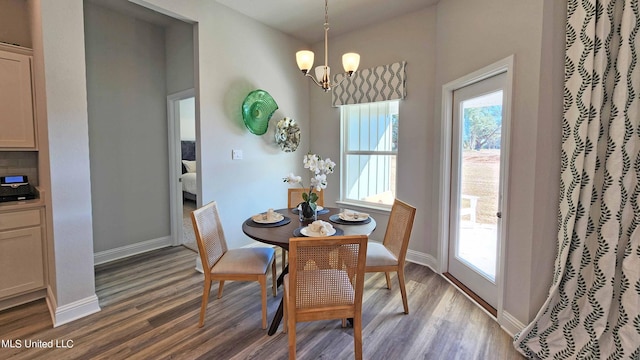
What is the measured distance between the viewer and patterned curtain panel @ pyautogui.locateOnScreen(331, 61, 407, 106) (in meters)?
3.35

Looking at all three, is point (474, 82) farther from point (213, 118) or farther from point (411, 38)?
point (213, 118)

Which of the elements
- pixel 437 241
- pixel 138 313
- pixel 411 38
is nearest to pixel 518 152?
pixel 437 241

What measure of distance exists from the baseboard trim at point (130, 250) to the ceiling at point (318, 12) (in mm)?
3011

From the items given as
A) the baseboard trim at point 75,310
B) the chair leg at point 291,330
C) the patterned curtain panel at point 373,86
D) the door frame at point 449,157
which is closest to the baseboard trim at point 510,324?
the door frame at point 449,157

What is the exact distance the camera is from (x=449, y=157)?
2996 mm

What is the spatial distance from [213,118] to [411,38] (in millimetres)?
2349

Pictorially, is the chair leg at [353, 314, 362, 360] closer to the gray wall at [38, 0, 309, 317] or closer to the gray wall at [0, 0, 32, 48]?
the gray wall at [38, 0, 309, 317]

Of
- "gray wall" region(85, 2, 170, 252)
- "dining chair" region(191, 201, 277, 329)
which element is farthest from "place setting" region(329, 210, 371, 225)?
"gray wall" region(85, 2, 170, 252)

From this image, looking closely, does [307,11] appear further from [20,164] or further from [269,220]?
[20,164]

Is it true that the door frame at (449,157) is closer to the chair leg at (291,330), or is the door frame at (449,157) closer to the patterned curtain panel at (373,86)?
the patterned curtain panel at (373,86)

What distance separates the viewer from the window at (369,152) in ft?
11.9

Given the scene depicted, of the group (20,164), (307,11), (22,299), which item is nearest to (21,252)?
(22,299)

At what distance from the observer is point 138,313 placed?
236cm

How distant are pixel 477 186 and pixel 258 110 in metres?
2.47
